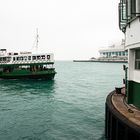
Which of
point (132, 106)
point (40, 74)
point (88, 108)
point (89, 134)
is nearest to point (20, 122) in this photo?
point (89, 134)

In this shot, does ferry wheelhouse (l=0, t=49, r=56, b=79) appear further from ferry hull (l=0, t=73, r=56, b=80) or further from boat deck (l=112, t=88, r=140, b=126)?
boat deck (l=112, t=88, r=140, b=126)

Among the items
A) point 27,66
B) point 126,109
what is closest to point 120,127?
point 126,109

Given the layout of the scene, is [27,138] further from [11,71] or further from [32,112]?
[11,71]

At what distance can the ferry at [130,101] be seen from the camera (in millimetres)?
14159

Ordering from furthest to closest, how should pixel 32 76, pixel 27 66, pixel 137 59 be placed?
1. pixel 27 66
2. pixel 32 76
3. pixel 137 59

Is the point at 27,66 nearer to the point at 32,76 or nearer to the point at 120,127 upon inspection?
the point at 32,76

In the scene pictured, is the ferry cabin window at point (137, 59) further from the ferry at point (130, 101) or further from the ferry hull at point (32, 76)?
the ferry hull at point (32, 76)

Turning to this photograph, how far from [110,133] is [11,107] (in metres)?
17.9

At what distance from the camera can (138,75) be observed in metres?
18.2

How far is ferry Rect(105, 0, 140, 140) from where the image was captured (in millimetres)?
14159

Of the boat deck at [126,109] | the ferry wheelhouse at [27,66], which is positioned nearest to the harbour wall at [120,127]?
the boat deck at [126,109]

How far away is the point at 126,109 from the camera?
1720 centimetres

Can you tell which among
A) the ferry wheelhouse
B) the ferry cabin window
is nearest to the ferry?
the ferry cabin window

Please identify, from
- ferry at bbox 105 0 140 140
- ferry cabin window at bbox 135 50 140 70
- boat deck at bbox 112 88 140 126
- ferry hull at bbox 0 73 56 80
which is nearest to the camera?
ferry at bbox 105 0 140 140
